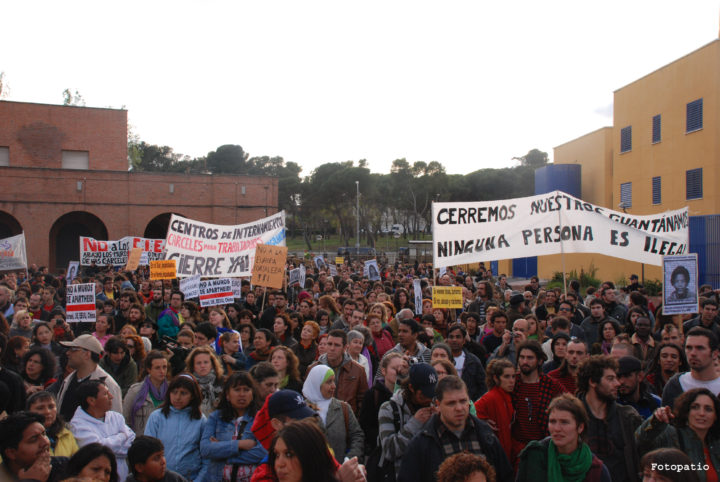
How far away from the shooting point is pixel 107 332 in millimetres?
9305

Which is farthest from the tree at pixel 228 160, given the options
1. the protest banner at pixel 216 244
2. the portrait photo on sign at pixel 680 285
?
the portrait photo on sign at pixel 680 285

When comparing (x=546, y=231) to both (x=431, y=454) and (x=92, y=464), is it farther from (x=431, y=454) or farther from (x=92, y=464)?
(x=92, y=464)

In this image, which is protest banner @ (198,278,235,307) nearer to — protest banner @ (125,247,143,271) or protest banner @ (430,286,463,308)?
protest banner @ (430,286,463,308)

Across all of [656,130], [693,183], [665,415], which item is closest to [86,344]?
[665,415]

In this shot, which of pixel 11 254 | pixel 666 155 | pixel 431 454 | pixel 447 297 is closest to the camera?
pixel 431 454

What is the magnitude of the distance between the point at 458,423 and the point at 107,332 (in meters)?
6.89

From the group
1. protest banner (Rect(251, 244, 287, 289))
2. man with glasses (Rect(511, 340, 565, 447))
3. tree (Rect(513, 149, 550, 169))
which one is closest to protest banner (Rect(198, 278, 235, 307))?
protest banner (Rect(251, 244, 287, 289))

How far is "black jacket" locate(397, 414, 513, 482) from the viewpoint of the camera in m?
3.93

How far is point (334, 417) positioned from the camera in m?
5.03

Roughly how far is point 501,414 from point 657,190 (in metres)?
26.9

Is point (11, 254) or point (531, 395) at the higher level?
point (11, 254)

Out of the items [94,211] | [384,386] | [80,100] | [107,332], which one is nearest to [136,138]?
[80,100]

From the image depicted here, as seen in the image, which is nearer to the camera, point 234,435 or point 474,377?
point 234,435

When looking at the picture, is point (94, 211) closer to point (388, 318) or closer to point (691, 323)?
point (388, 318)
